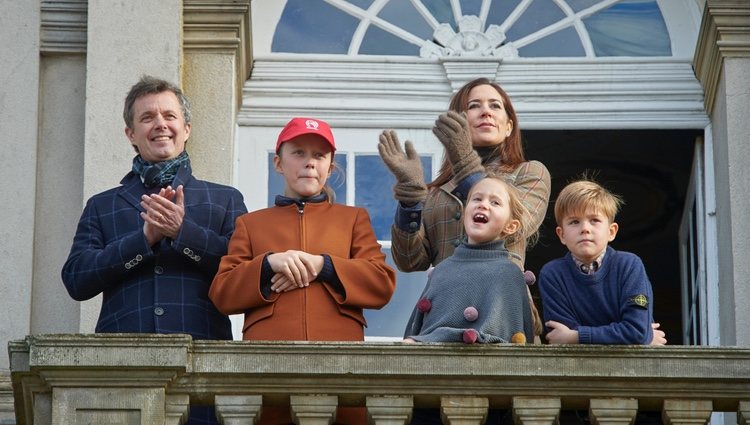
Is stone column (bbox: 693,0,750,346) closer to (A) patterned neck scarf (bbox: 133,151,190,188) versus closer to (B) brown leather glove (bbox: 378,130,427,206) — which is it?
Answer: (B) brown leather glove (bbox: 378,130,427,206)

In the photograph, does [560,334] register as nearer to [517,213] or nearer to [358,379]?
[517,213]

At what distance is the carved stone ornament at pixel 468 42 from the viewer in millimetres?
12859

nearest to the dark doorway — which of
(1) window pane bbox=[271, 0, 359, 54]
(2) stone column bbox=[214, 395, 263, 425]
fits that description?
(1) window pane bbox=[271, 0, 359, 54]

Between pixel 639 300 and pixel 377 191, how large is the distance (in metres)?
3.50

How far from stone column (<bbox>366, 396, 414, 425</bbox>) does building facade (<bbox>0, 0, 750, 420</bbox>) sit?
2.94 metres

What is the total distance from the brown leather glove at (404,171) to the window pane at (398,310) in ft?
7.76

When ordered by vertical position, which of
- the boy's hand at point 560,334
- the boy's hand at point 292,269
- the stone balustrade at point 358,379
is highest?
the boy's hand at point 292,269

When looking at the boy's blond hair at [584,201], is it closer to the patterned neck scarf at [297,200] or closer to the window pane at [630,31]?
the patterned neck scarf at [297,200]

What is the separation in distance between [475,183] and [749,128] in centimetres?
288

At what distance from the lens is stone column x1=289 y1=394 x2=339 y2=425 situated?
9055 millimetres

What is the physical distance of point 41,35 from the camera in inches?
491

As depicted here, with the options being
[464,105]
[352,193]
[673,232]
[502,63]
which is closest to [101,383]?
[464,105]

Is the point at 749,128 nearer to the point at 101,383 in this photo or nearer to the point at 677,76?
the point at 677,76

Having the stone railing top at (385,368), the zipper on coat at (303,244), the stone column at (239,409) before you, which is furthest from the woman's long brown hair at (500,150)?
the stone column at (239,409)
